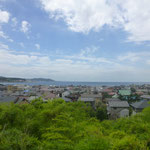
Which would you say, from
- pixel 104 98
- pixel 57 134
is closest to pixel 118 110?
pixel 57 134

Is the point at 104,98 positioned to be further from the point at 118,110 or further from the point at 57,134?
the point at 57,134

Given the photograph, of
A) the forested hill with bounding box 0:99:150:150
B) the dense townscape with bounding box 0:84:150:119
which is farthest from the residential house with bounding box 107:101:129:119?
the forested hill with bounding box 0:99:150:150

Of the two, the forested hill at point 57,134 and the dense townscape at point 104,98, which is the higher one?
the forested hill at point 57,134

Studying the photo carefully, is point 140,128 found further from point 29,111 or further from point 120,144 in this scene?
point 29,111

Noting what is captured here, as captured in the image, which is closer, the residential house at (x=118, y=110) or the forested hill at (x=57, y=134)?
the forested hill at (x=57, y=134)

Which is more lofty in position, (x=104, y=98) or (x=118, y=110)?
(x=118, y=110)

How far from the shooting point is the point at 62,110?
7125 millimetres

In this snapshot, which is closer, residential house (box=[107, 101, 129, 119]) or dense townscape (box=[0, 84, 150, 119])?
residential house (box=[107, 101, 129, 119])

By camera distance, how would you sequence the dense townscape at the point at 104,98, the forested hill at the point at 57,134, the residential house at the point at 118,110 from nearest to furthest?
the forested hill at the point at 57,134 < the residential house at the point at 118,110 < the dense townscape at the point at 104,98

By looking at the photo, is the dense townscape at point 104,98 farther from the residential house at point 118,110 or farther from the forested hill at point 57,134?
the forested hill at point 57,134

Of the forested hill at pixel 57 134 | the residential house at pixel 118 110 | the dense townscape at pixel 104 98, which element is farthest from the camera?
the dense townscape at pixel 104 98

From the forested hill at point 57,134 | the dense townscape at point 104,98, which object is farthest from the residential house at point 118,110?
the forested hill at point 57,134

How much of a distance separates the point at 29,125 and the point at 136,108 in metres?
22.3

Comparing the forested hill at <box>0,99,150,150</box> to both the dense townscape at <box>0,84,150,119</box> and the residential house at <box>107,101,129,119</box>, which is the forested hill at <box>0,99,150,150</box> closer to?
the dense townscape at <box>0,84,150,119</box>
